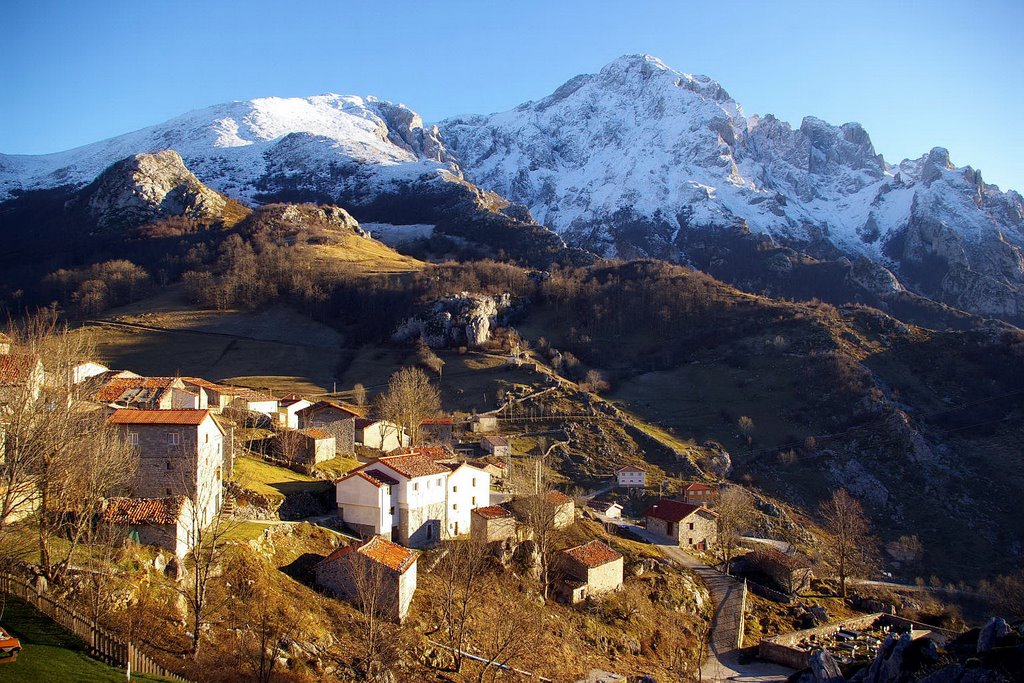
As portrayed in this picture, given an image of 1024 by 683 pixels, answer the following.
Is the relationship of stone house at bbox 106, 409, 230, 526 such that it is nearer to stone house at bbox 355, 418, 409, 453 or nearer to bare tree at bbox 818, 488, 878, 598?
stone house at bbox 355, 418, 409, 453

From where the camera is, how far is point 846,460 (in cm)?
7969

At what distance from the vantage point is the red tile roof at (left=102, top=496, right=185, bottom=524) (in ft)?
84.2

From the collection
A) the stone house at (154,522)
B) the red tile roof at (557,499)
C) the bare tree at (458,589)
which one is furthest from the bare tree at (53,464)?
the red tile roof at (557,499)

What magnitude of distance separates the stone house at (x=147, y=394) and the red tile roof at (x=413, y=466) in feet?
44.8

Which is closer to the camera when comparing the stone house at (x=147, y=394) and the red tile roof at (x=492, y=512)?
the red tile roof at (x=492, y=512)

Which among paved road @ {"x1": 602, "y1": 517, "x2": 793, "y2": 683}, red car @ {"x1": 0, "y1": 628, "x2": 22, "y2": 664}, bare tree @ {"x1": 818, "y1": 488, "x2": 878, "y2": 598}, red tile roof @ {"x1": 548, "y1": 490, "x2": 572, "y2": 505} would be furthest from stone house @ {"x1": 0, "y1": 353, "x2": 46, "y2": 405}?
bare tree @ {"x1": 818, "y1": 488, "x2": 878, "y2": 598}

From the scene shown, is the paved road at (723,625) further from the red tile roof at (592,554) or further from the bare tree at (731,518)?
the red tile roof at (592,554)

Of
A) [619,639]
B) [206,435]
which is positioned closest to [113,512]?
[206,435]

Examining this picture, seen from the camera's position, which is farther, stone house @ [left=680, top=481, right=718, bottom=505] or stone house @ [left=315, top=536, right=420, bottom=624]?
stone house @ [left=680, top=481, right=718, bottom=505]

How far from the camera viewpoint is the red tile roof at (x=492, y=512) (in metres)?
40.2

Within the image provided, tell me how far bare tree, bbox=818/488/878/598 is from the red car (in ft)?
157

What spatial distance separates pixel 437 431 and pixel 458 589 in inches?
1532

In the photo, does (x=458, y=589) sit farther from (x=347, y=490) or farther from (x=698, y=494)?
(x=698, y=494)

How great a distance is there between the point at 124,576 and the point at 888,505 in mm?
71988
